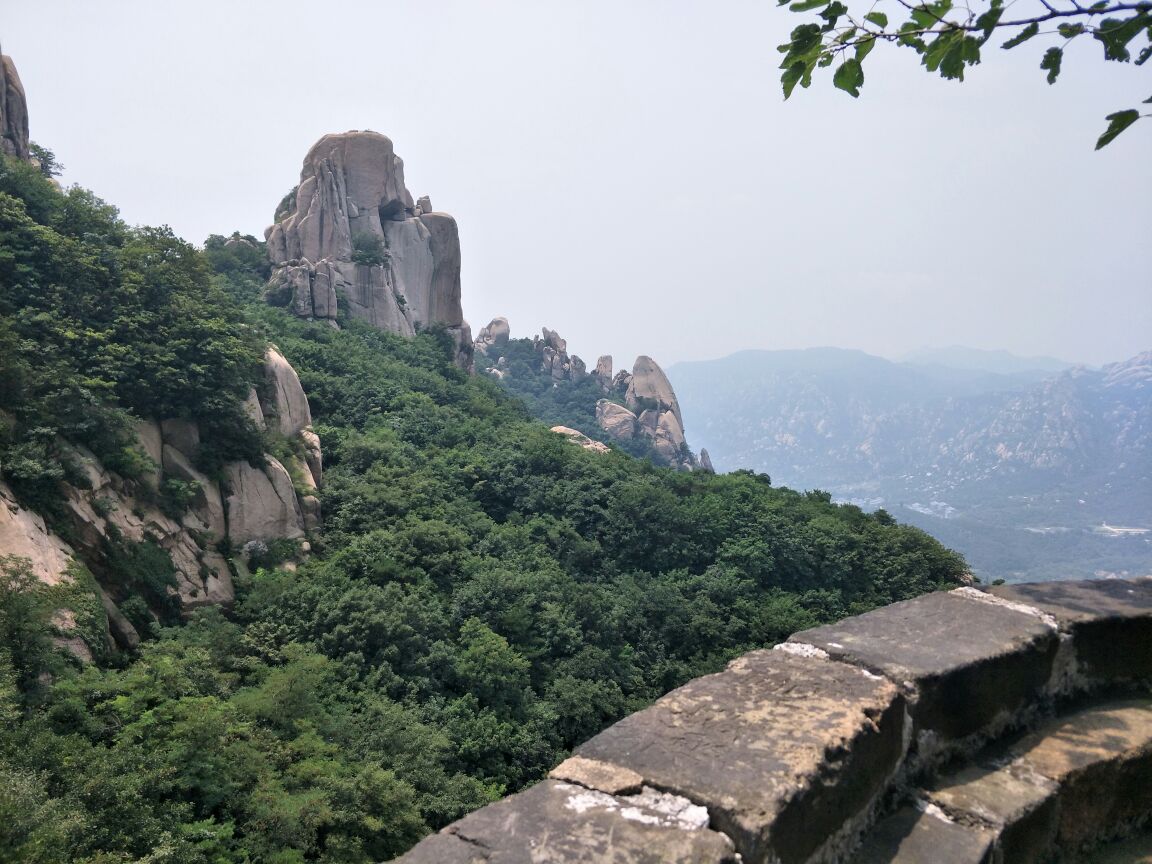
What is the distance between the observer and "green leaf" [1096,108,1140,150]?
88.2 inches

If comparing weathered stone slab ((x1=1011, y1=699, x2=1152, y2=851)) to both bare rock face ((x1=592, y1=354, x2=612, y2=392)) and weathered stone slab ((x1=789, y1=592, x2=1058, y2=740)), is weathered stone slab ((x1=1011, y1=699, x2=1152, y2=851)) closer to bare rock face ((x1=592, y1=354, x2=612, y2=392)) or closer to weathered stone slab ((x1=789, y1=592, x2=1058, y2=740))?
weathered stone slab ((x1=789, y1=592, x2=1058, y2=740))

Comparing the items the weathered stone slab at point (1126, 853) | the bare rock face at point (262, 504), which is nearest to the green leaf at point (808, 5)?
the weathered stone slab at point (1126, 853)

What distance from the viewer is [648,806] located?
6.75ft

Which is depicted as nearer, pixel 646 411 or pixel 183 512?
pixel 183 512

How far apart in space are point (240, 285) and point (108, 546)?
76.5 feet

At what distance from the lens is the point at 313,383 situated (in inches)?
883

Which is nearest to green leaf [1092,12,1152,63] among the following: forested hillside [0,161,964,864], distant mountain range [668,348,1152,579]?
forested hillside [0,161,964,864]

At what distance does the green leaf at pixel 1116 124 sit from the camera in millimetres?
2241

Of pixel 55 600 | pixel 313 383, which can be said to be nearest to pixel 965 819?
pixel 55 600

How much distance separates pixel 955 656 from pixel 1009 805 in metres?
0.56

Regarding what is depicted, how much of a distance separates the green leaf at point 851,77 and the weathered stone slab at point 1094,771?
279 centimetres

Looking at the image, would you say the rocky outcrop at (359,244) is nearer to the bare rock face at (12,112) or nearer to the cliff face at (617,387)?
the bare rock face at (12,112)

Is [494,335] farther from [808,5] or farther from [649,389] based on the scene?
[808,5]

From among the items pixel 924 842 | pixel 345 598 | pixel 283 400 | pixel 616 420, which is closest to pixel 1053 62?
pixel 924 842
